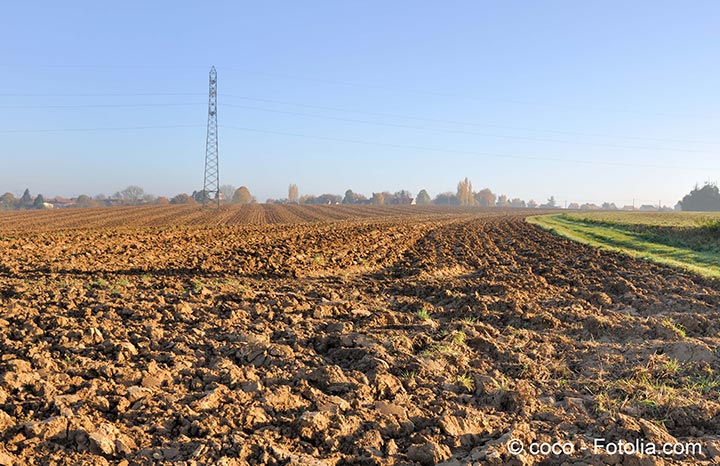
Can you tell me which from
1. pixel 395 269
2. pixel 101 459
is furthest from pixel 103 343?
pixel 395 269

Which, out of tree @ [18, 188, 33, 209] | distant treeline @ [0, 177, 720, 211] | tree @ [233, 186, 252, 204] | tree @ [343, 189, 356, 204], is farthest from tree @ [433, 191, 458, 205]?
tree @ [18, 188, 33, 209]

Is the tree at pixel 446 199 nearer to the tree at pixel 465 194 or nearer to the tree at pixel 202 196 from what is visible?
the tree at pixel 465 194

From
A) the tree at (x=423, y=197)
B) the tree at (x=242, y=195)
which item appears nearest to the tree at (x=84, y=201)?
the tree at (x=242, y=195)

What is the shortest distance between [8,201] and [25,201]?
4.26m

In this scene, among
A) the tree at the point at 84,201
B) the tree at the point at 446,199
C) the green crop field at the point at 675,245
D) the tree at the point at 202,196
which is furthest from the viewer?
the tree at the point at 446,199

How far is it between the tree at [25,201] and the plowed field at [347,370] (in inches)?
4493

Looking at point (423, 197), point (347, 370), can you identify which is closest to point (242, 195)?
point (423, 197)

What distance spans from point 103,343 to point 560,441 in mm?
5349

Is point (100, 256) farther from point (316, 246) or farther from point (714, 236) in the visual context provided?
point (714, 236)

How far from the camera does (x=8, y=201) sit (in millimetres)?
102562

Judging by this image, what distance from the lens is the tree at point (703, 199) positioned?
120269 mm

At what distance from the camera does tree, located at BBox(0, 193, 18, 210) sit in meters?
101

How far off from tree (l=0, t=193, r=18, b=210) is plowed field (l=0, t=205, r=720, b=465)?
114m

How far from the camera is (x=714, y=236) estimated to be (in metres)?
25.2
